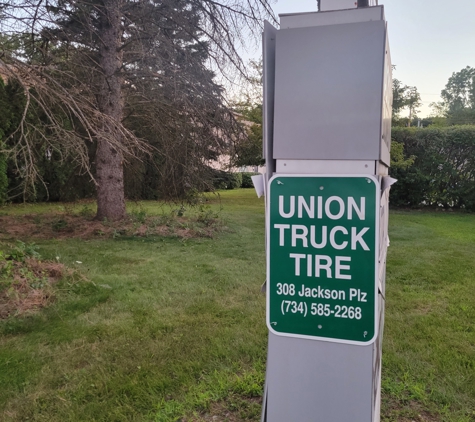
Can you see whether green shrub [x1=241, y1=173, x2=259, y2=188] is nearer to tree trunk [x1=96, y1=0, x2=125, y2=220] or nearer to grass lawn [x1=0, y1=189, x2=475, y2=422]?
tree trunk [x1=96, y1=0, x2=125, y2=220]

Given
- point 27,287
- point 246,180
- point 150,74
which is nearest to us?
point 27,287

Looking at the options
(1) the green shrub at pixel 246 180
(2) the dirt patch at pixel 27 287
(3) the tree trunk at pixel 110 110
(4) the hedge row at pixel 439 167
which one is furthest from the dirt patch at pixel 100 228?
(1) the green shrub at pixel 246 180

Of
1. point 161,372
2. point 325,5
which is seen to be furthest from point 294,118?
point 161,372

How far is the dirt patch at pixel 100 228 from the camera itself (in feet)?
26.3

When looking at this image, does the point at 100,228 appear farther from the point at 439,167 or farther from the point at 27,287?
the point at 439,167

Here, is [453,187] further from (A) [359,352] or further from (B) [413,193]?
(A) [359,352]

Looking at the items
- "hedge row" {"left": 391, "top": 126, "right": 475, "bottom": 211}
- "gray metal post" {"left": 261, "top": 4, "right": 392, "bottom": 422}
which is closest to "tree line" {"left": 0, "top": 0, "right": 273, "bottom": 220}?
"gray metal post" {"left": 261, "top": 4, "right": 392, "bottom": 422}

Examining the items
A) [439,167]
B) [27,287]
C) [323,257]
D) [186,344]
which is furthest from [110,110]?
[439,167]

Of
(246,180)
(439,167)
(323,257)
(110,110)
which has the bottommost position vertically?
(246,180)

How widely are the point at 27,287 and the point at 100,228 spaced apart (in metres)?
4.07

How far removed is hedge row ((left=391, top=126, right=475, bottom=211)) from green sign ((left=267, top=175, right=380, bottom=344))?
11.5 m

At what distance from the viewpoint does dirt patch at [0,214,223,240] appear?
26.3 ft

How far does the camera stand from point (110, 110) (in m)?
8.12

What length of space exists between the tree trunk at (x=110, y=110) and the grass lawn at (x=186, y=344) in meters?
2.81
